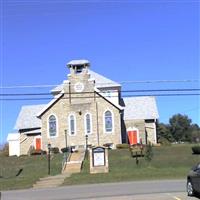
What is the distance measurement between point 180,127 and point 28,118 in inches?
2779

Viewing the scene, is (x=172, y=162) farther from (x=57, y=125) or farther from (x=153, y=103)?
(x=153, y=103)

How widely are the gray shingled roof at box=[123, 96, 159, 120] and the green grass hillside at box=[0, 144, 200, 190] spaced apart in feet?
45.4

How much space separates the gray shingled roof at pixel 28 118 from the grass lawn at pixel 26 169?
15.4 metres

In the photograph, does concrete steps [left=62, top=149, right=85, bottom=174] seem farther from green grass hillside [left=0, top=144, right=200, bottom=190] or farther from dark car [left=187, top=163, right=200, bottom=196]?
dark car [left=187, top=163, right=200, bottom=196]

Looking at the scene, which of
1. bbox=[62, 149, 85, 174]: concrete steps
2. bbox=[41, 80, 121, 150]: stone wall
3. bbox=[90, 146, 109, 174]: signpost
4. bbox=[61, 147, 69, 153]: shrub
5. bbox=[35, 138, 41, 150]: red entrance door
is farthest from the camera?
bbox=[35, 138, 41, 150]: red entrance door

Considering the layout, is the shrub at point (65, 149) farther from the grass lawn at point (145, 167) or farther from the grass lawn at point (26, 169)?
the grass lawn at point (145, 167)

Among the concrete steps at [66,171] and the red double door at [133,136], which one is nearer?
the concrete steps at [66,171]

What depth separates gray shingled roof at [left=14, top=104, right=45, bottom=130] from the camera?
7312 centimetres

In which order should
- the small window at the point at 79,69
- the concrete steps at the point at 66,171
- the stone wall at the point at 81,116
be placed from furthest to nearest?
the small window at the point at 79,69 → the stone wall at the point at 81,116 → the concrete steps at the point at 66,171

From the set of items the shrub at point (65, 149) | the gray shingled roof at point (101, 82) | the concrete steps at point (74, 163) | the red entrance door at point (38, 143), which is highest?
the gray shingled roof at point (101, 82)

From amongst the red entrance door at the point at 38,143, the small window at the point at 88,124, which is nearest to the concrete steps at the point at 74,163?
the small window at the point at 88,124

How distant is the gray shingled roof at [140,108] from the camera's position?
233 feet

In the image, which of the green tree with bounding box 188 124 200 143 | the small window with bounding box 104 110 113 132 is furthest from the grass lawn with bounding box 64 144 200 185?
Answer: the green tree with bounding box 188 124 200 143

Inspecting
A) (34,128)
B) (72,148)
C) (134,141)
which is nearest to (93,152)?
(72,148)
